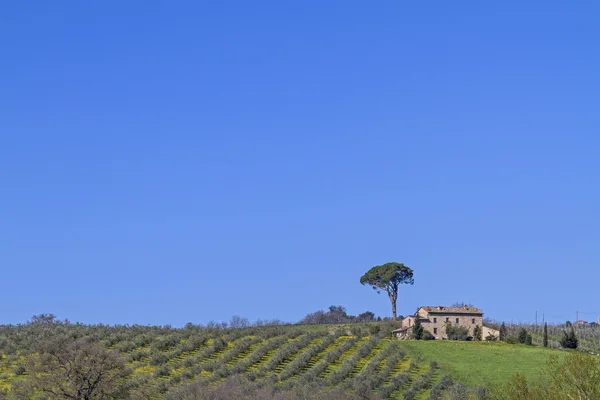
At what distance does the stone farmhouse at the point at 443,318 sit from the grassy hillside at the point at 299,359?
910 inches

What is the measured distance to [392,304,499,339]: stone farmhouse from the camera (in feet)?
386

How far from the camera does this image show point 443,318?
120m

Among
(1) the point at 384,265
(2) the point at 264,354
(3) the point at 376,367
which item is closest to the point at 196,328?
(2) the point at 264,354

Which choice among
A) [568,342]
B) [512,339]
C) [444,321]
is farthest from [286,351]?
[444,321]

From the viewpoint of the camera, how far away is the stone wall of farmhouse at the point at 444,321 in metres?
118

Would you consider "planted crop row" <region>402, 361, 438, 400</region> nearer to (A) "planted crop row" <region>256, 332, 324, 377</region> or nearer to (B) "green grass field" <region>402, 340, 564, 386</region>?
(B) "green grass field" <region>402, 340, 564, 386</region>

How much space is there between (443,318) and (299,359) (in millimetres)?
44104

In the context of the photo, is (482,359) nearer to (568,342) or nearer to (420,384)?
(420,384)

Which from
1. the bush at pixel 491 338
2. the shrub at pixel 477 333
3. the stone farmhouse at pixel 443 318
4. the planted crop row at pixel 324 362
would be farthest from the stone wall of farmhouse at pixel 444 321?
the planted crop row at pixel 324 362

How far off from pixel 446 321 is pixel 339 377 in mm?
48010

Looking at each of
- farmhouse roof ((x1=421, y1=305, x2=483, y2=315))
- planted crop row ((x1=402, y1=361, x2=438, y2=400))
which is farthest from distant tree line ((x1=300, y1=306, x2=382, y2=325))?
planted crop row ((x1=402, y1=361, x2=438, y2=400))

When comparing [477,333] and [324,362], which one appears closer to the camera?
[324,362]

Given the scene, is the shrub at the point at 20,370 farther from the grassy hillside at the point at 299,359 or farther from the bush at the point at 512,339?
the bush at the point at 512,339

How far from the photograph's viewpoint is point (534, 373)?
7538 centimetres
